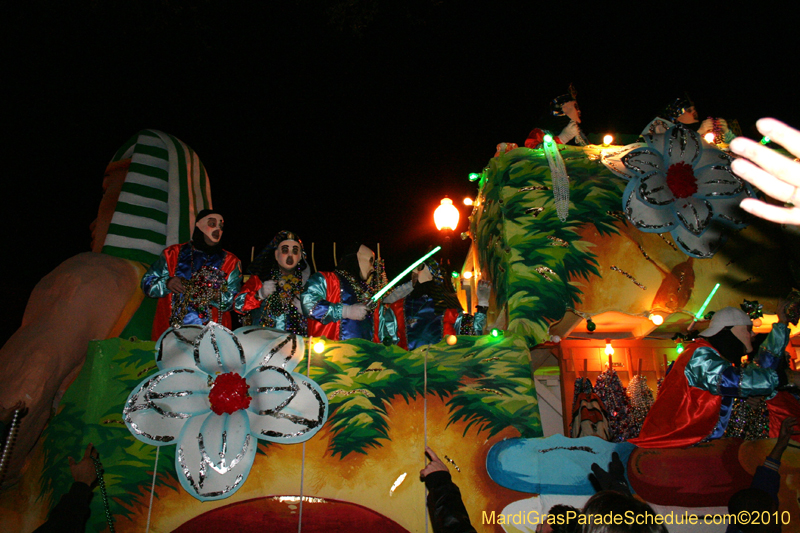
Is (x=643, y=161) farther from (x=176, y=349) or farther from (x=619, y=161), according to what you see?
(x=176, y=349)

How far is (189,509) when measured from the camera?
2.95 meters

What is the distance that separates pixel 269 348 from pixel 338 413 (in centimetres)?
65

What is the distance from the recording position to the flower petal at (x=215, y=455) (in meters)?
2.95

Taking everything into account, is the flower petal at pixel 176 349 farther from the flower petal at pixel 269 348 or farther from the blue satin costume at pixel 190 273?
the blue satin costume at pixel 190 273

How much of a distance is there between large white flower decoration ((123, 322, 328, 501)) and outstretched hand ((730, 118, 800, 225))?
2.66 metres

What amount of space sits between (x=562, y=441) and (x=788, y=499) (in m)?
1.46

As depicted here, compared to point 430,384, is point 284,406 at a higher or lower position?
lower

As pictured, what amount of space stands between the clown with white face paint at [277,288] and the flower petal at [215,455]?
127 centimetres

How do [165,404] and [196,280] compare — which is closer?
[165,404]

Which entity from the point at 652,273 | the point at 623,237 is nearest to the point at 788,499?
the point at 652,273

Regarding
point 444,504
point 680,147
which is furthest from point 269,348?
point 680,147

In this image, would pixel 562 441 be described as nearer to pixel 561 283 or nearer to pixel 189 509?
pixel 561 283

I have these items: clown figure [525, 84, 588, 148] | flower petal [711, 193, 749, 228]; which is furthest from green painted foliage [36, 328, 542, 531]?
clown figure [525, 84, 588, 148]

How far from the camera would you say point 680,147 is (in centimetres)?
444
